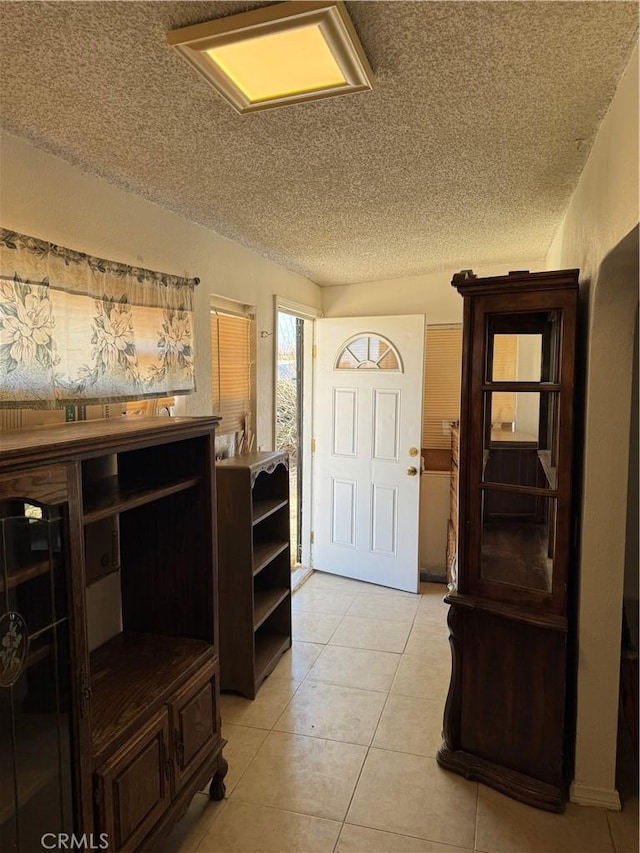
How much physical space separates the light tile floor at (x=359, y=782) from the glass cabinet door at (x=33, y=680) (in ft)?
2.41

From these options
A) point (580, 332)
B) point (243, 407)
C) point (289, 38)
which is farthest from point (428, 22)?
point (243, 407)

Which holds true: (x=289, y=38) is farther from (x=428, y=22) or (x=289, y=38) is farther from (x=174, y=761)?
(x=174, y=761)

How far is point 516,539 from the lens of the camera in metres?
2.27

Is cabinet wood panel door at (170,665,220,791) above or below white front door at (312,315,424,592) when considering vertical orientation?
below

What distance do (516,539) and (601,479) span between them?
0.47m

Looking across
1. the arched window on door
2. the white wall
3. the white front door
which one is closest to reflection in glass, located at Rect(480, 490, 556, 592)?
the white wall

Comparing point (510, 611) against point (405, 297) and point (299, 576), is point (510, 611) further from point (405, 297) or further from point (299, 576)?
point (405, 297)

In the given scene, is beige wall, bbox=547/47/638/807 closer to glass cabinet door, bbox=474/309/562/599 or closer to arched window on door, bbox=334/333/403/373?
glass cabinet door, bbox=474/309/562/599

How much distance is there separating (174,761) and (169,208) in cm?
220

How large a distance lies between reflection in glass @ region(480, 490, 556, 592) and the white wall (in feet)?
4.89

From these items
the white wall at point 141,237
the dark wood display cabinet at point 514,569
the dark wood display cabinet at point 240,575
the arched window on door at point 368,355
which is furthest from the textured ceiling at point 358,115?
the arched window on door at point 368,355

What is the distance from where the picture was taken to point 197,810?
204cm

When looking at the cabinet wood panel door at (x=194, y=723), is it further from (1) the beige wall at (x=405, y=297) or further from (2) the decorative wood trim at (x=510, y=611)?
(1) the beige wall at (x=405, y=297)

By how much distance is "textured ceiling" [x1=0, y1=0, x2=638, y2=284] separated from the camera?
1.16m
